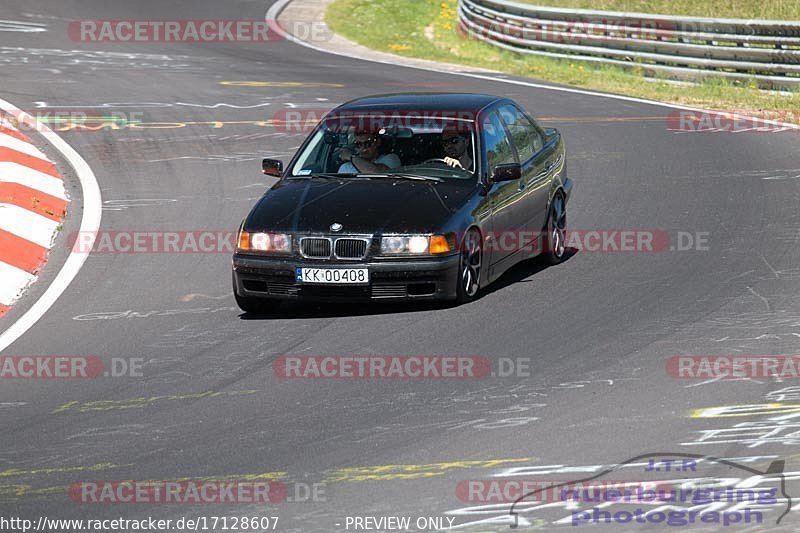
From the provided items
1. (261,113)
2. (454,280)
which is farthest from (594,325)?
(261,113)

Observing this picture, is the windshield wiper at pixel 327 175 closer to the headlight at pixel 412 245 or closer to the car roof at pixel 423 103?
the car roof at pixel 423 103

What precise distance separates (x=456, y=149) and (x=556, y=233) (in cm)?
152

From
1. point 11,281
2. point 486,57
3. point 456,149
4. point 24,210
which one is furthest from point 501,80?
point 11,281

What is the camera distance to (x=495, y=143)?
11688mm

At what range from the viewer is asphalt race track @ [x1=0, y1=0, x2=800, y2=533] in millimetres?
7023

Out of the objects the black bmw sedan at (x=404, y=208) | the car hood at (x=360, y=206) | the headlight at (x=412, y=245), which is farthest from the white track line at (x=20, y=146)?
the headlight at (x=412, y=245)

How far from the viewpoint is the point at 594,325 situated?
995 cm

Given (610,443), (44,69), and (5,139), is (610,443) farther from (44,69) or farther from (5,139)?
(44,69)

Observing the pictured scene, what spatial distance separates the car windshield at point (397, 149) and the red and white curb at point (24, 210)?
8.29 feet

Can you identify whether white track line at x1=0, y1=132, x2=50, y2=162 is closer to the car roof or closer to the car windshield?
the car roof

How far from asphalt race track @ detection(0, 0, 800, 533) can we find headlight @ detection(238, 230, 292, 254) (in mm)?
510

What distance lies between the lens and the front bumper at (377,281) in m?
10.3

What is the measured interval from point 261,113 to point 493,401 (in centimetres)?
1331

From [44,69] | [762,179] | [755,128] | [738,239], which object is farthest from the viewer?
[44,69]
